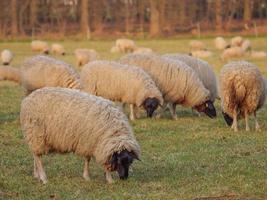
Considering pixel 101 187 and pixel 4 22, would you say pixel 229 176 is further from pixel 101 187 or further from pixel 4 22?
pixel 4 22

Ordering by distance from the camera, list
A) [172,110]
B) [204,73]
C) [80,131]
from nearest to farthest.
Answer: [80,131] → [172,110] → [204,73]

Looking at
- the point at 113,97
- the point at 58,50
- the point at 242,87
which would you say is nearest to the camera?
the point at 242,87

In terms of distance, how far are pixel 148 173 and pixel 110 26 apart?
6519 centimetres

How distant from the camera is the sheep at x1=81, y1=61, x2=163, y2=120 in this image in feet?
53.2

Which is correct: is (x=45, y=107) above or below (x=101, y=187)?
above

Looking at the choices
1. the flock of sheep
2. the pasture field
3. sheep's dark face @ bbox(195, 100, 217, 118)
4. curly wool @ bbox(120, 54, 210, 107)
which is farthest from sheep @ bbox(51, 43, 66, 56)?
the pasture field

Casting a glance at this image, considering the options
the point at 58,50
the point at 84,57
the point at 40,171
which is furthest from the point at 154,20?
the point at 40,171

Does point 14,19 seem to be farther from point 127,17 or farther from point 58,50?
point 58,50

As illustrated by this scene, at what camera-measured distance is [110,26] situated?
246ft

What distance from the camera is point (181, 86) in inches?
661

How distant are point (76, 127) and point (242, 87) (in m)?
5.44

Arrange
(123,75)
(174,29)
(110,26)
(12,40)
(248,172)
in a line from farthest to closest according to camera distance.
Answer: (110,26), (174,29), (12,40), (123,75), (248,172)

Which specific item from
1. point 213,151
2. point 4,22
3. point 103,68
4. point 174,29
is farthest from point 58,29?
point 213,151

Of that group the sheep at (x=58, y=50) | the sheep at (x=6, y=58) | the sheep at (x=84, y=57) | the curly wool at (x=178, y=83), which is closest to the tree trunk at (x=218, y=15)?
the sheep at (x=58, y=50)
